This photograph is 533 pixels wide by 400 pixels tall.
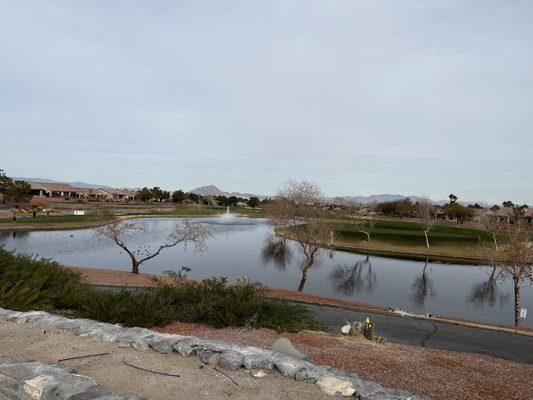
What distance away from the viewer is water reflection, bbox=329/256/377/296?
1236 inches

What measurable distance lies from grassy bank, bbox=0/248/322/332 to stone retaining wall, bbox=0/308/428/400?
8.61 feet

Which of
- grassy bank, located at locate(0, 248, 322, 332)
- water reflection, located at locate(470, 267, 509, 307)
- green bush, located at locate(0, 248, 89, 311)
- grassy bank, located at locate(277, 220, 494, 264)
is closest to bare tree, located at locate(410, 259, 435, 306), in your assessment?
water reflection, located at locate(470, 267, 509, 307)

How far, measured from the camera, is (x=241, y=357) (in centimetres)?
656

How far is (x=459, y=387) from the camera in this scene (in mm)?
7965

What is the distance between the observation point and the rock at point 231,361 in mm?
6384

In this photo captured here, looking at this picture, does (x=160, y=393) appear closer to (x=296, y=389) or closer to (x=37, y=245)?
(x=296, y=389)

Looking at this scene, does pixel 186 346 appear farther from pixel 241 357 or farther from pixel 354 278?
pixel 354 278

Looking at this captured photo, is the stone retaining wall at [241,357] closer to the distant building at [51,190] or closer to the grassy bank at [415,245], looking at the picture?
the grassy bank at [415,245]

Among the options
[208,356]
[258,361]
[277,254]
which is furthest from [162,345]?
[277,254]

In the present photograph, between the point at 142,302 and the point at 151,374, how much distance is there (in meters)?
5.45

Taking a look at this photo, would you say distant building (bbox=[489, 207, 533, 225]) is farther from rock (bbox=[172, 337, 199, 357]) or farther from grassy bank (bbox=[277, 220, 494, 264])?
rock (bbox=[172, 337, 199, 357])

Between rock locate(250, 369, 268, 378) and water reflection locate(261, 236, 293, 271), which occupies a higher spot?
rock locate(250, 369, 268, 378)

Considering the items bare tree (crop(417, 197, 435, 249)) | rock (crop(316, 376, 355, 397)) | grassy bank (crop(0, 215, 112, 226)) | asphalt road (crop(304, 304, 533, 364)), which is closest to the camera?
rock (crop(316, 376, 355, 397))

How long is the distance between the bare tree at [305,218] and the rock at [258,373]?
800 inches
